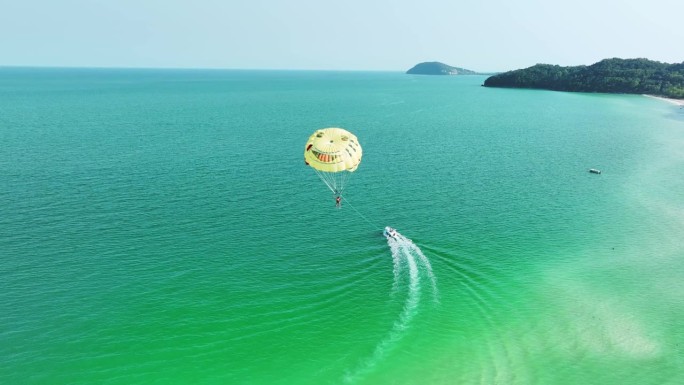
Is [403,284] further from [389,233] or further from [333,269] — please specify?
[389,233]

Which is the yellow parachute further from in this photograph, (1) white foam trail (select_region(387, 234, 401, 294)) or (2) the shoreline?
(2) the shoreline

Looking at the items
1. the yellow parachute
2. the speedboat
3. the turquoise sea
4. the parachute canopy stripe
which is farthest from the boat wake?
the parachute canopy stripe

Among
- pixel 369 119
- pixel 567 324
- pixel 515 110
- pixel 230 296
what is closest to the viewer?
pixel 567 324

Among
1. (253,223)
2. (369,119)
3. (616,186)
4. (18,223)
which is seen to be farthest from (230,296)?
(369,119)

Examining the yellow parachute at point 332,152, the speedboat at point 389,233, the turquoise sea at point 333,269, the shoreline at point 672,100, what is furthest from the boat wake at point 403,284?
the shoreline at point 672,100

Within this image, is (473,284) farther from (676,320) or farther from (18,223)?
(18,223)
